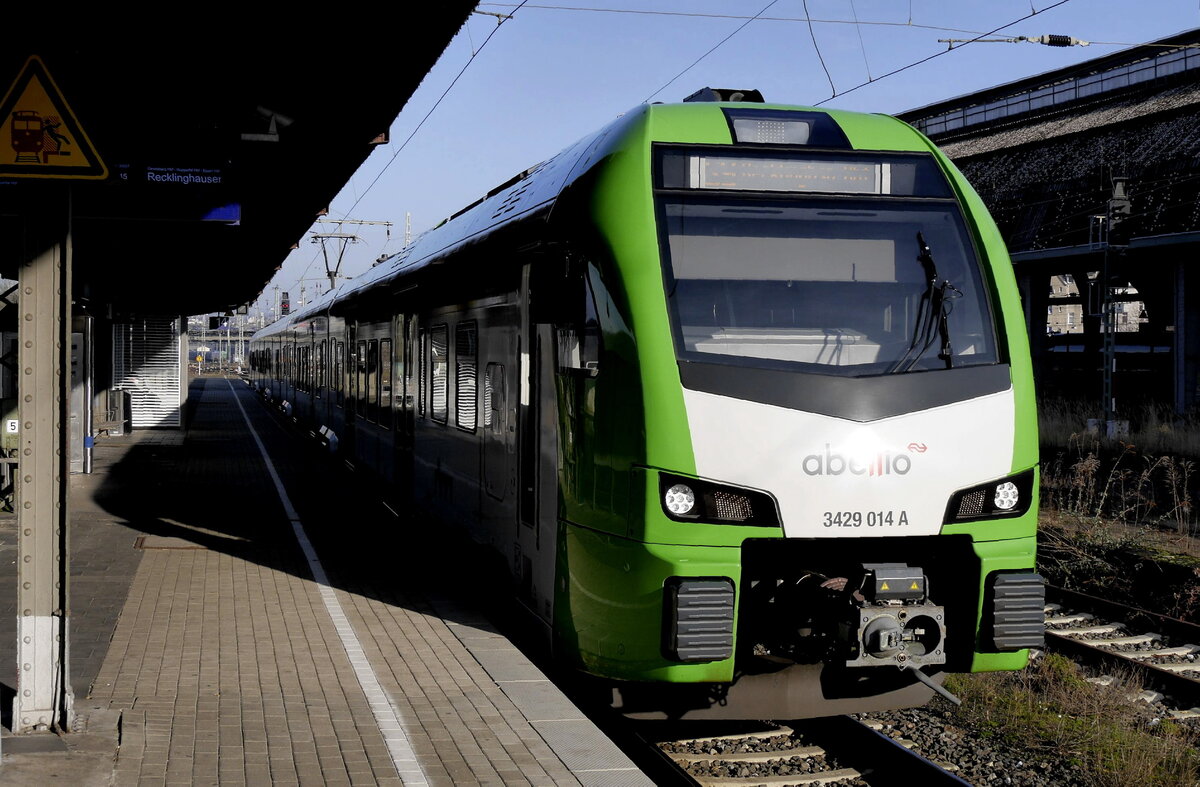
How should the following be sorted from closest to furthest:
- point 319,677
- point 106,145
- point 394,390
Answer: point 319,677 → point 106,145 → point 394,390

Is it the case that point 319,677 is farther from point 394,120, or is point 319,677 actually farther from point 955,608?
point 394,120

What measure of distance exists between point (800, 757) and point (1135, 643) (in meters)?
4.01

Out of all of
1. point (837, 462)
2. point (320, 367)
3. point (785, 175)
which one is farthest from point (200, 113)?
point (320, 367)

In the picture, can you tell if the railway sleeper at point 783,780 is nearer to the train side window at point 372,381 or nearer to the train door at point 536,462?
the train door at point 536,462

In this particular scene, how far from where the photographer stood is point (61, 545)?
5.85 m

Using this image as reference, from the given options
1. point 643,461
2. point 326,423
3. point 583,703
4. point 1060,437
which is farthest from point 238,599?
point 1060,437

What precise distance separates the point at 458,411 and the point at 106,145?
14.2 ft

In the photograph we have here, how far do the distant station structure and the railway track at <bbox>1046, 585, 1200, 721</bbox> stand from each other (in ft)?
42.6

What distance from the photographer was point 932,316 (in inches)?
260

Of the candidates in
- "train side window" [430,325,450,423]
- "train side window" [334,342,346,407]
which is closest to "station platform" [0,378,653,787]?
"train side window" [430,325,450,423]

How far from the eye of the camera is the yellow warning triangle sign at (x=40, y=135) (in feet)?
18.7

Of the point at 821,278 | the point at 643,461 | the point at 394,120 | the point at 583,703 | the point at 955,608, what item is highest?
the point at 394,120

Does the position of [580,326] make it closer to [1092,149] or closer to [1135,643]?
[1135,643]

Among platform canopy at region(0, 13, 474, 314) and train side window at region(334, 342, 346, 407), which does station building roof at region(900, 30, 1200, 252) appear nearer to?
train side window at region(334, 342, 346, 407)
